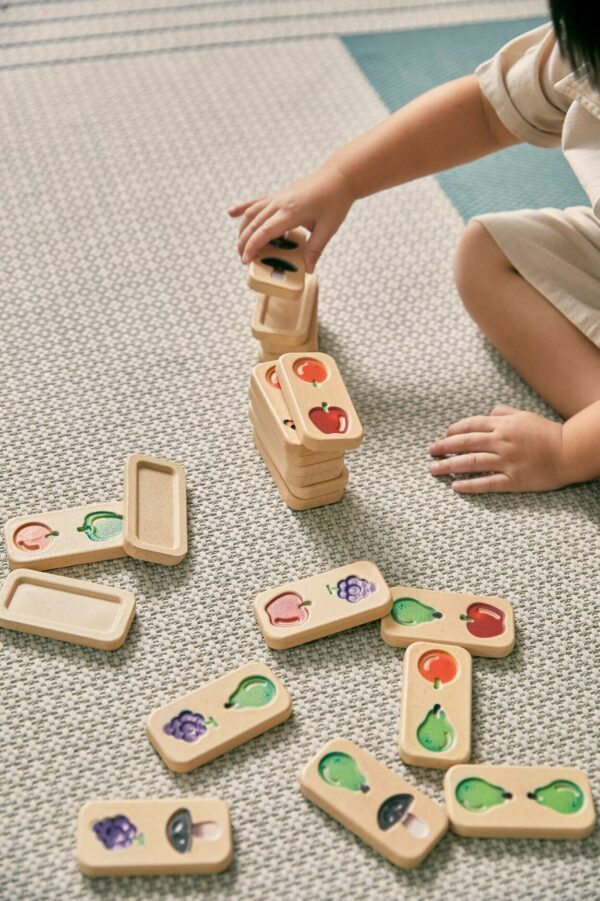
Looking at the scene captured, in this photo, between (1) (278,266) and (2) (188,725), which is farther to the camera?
(1) (278,266)

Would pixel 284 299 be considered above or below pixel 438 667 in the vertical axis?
above

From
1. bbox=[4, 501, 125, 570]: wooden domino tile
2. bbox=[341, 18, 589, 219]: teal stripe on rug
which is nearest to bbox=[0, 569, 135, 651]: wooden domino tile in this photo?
bbox=[4, 501, 125, 570]: wooden domino tile

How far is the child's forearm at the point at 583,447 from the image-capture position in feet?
2.92

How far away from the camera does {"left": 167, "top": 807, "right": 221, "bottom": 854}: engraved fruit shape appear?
67 cm

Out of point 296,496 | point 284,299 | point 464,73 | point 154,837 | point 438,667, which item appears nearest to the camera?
point 154,837

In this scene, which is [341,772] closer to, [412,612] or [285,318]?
[412,612]

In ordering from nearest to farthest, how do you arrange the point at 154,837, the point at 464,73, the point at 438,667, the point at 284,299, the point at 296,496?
the point at 154,837 < the point at 438,667 < the point at 296,496 < the point at 284,299 < the point at 464,73

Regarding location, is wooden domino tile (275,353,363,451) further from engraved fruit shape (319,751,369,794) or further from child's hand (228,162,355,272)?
engraved fruit shape (319,751,369,794)

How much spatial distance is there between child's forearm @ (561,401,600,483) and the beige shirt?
184mm

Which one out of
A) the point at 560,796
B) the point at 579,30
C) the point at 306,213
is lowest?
the point at 560,796

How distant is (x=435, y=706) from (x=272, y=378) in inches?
12.4

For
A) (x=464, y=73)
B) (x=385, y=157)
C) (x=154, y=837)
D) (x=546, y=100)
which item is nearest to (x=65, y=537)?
(x=154, y=837)

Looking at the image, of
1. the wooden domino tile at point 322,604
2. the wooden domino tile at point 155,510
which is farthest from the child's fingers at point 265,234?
the wooden domino tile at point 322,604

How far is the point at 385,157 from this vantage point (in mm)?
993
